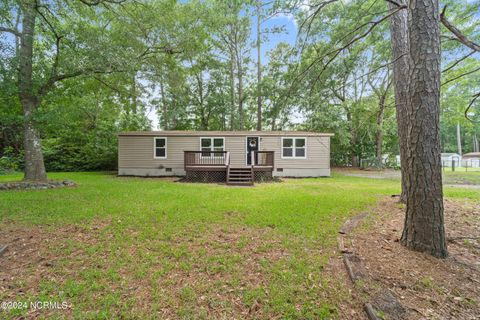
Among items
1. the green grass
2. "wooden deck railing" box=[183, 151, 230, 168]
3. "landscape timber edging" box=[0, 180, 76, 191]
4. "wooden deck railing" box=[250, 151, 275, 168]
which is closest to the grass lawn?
"landscape timber edging" box=[0, 180, 76, 191]

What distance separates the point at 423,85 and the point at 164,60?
10623 mm

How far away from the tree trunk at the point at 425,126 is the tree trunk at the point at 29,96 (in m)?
9.72

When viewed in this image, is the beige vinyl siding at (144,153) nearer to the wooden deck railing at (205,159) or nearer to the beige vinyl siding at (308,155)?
the wooden deck railing at (205,159)

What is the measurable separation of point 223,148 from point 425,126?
998cm

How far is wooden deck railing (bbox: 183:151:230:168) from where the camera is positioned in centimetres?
1031

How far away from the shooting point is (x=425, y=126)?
2744 millimetres

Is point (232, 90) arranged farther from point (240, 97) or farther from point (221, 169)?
point (221, 169)

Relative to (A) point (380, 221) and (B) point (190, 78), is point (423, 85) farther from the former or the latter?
(B) point (190, 78)

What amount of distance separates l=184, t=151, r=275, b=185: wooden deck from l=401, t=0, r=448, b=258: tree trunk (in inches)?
273

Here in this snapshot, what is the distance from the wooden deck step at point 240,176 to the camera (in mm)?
9305

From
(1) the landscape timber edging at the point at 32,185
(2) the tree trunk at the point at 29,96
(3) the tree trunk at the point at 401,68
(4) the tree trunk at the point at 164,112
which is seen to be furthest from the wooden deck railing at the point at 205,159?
(4) the tree trunk at the point at 164,112

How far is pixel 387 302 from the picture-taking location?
2029 millimetres

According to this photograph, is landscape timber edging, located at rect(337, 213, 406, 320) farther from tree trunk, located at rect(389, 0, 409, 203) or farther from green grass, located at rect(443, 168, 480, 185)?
green grass, located at rect(443, 168, 480, 185)

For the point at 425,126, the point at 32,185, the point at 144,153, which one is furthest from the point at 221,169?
the point at 425,126
